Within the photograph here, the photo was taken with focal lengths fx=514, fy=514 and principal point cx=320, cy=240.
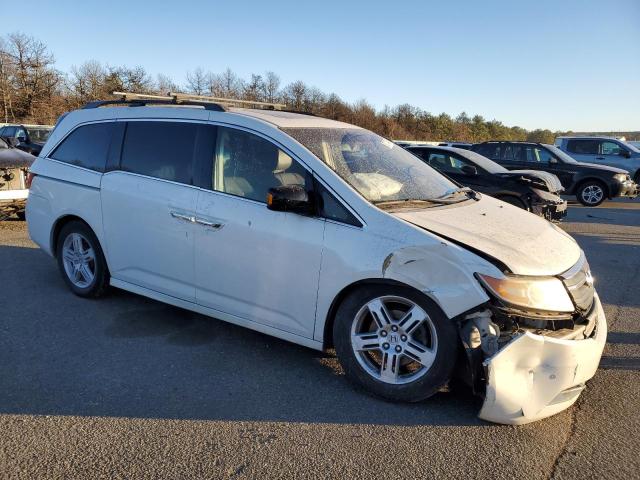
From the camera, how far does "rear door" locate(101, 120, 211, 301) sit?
4.04 m

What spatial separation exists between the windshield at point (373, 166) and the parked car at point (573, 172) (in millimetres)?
10675

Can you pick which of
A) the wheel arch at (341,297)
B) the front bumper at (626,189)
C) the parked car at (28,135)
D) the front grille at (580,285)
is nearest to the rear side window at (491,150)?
the front bumper at (626,189)

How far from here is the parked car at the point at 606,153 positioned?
57.9 feet

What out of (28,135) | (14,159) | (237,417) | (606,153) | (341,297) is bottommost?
(237,417)

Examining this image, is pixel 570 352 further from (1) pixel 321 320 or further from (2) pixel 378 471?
(1) pixel 321 320

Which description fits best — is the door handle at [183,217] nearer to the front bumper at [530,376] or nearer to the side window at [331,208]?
the side window at [331,208]

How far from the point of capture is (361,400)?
3271mm

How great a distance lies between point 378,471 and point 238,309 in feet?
5.39

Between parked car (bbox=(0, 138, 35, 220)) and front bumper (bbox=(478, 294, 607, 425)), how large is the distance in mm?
8018

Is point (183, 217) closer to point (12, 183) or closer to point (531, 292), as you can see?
point (531, 292)

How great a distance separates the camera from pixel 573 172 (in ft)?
46.7

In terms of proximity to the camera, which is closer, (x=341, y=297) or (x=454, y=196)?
(x=341, y=297)

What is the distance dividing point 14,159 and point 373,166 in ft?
23.6

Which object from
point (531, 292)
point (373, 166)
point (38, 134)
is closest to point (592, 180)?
point (373, 166)
